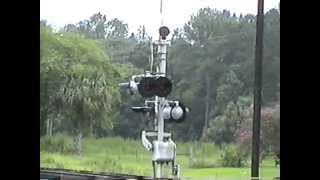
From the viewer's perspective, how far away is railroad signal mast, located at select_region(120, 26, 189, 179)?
1741 mm

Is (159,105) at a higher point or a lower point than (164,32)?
lower

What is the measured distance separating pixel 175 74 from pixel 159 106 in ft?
0.45

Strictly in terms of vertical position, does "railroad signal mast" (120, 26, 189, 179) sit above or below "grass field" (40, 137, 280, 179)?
above

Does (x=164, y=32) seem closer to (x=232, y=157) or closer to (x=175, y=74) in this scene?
(x=175, y=74)

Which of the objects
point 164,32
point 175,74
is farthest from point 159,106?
point 164,32

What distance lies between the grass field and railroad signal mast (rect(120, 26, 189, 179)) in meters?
0.03

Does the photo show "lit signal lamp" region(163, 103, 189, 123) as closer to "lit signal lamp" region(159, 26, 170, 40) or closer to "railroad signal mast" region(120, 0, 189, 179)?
"railroad signal mast" region(120, 0, 189, 179)

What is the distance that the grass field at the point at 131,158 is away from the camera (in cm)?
170

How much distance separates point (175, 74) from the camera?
1780 mm

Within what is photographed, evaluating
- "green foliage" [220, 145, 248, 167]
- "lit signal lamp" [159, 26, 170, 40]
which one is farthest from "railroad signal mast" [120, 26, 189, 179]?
"green foliage" [220, 145, 248, 167]

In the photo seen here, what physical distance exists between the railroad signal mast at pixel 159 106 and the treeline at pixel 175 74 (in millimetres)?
30
